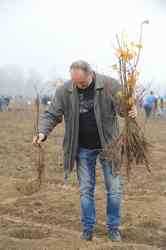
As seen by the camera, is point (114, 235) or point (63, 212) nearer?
point (114, 235)

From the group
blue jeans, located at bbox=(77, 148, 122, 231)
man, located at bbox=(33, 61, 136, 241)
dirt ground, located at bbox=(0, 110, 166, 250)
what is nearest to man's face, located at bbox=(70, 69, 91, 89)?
man, located at bbox=(33, 61, 136, 241)

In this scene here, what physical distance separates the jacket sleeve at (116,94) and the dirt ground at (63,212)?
0.90 metres

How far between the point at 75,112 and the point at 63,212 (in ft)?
7.08

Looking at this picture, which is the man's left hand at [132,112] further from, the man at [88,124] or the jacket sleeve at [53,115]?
the jacket sleeve at [53,115]

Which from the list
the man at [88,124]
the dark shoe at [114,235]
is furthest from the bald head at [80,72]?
the dark shoe at [114,235]

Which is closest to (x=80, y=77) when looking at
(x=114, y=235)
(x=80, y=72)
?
(x=80, y=72)

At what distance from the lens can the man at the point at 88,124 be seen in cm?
505

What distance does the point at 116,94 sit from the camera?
5043mm

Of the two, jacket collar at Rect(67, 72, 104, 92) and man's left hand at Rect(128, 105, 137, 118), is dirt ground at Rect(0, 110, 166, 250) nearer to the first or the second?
man's left hand at Rect(128, 105, 137, 118)

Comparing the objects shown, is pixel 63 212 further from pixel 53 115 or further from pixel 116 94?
pixel 116 94

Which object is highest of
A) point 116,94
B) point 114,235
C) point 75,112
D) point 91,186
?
point 116,94

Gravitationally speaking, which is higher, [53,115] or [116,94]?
[116,94]

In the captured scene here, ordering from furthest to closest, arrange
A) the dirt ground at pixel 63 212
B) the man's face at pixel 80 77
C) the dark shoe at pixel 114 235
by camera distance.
Result: the dark shoe at pixel 114 235
the dirt ground at pixel 63 212
the man's face at pixel 80 77

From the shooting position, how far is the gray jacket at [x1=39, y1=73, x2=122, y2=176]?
199 inches
